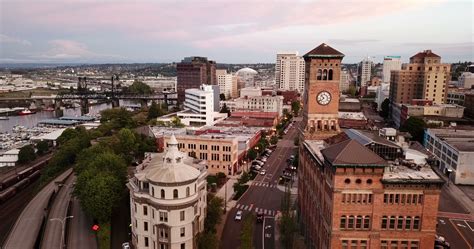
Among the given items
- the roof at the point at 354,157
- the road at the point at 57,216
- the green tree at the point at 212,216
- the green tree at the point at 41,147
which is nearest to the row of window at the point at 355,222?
the roof at the point at 354,157

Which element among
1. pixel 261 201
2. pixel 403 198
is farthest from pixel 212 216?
pixel 403 198

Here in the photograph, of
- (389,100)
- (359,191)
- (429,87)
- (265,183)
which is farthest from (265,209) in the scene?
(389,100)

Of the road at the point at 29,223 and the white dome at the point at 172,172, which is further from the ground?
the white dome at the point at 172,172

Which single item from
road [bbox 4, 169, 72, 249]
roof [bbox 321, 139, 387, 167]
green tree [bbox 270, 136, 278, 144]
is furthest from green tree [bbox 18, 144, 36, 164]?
roof [bbox 321, 139, 387, 167]

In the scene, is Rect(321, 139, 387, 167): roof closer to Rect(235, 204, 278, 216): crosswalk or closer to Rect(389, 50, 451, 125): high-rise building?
Rect(235, 204, 278, 216): crosswalk

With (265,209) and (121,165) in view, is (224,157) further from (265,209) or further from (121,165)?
(121,165)

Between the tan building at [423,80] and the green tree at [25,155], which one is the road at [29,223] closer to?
the green tree at [25,155]
